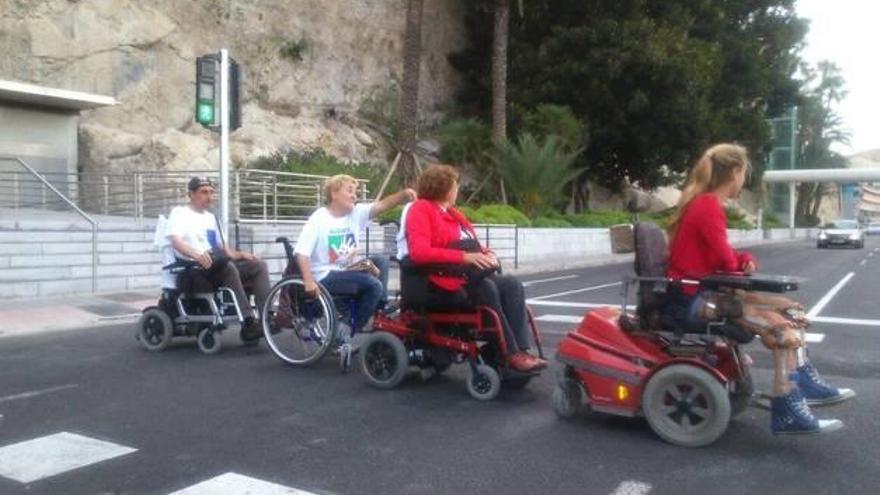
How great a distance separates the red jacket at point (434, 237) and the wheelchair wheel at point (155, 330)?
3.20 meters

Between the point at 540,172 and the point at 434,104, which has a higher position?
the point at 434,104

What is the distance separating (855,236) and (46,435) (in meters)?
42.6

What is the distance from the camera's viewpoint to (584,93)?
31.9 meters

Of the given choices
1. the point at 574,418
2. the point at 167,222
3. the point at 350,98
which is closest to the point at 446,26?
the point at 350,98

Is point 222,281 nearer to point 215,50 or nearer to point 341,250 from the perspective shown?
point 341,250

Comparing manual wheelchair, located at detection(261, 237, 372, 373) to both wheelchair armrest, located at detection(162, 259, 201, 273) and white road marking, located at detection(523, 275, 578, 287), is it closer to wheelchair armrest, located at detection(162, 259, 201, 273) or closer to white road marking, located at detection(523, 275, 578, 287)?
wheelchair armrest, located at detection(162, 259, 201, 273)

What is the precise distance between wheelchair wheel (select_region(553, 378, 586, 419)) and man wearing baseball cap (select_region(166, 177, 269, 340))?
3.64 metres

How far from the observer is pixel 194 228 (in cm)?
832

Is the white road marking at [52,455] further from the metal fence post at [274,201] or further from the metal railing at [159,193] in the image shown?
the metal fence post at [274,201]

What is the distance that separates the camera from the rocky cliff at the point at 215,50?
24453mm

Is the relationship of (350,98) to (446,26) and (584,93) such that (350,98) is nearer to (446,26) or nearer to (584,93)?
(446,26)

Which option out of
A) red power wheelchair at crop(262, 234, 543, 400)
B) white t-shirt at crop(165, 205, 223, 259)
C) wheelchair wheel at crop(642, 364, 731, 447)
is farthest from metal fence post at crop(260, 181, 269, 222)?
wheelchair wheel at crop(642, 364, 731, 447)

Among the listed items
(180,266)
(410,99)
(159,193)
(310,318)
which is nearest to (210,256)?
(180,266)

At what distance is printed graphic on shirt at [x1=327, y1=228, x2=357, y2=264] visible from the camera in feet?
24.5
